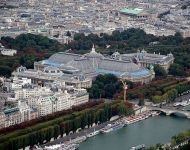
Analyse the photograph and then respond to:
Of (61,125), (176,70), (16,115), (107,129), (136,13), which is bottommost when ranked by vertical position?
(107,129)

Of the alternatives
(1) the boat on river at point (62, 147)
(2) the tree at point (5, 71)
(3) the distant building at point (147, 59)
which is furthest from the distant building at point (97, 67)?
(1) the boat on river at point (62, 147)

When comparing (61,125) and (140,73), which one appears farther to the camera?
(140,73)

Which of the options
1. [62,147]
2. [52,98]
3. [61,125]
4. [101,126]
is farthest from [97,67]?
[62,147]

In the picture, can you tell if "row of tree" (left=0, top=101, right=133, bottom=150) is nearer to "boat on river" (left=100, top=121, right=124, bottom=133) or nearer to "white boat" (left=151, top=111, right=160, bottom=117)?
"boat on river" (left=100, top=121, right=124, bottom=133)

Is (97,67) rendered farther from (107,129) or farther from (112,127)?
(107,129)

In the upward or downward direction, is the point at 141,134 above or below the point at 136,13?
below

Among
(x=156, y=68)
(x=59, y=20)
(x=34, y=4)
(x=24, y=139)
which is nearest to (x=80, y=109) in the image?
(x=24, y=139)

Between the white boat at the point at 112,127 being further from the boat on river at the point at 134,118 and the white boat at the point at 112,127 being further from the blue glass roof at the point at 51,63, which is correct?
the blue glass roof at the point at 51,63
